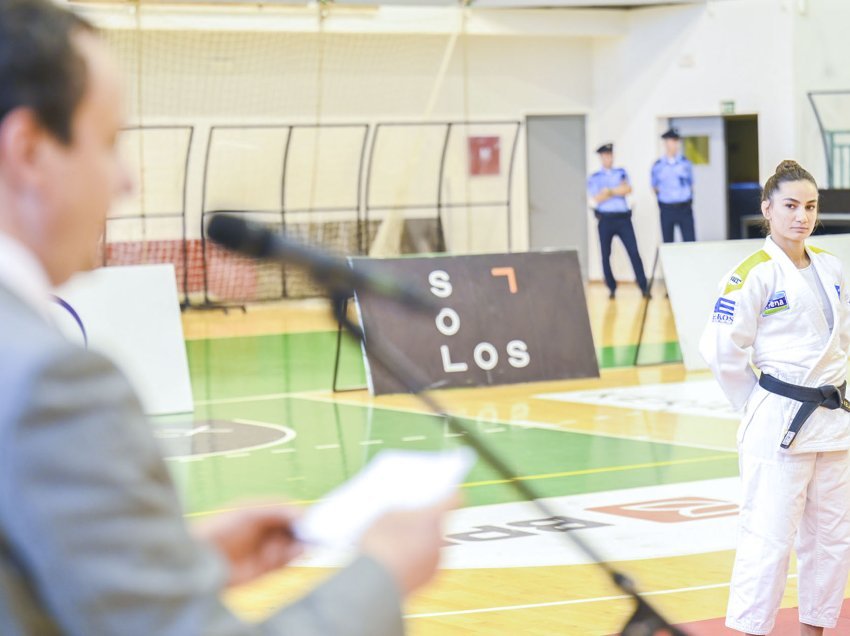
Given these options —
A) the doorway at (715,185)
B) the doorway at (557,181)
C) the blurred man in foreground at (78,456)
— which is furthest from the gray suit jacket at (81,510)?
the doorway at (557,181)

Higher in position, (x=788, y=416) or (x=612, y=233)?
(x=612, y=233)

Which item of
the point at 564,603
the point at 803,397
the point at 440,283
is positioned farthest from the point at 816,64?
the point at 803,397

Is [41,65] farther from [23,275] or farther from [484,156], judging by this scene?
[484,156]

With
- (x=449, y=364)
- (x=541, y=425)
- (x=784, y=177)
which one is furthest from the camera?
(x=449, y=364)

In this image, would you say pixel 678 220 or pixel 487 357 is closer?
pixel 487 357

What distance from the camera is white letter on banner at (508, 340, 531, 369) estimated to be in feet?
44.6

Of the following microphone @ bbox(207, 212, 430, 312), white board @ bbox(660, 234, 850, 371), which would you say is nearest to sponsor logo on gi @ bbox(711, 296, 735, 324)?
microphone @ bbox(207, 212, 430, 312)

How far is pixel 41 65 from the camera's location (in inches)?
53.8

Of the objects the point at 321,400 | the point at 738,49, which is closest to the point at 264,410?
the point at 321,400

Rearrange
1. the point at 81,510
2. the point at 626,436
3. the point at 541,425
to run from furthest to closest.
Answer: the point at 541,425, the point at 626,436, the point at 81,510

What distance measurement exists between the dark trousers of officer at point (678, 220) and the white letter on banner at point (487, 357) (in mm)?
9839

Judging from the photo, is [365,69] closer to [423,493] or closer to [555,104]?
[555,104]

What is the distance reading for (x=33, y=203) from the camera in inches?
54.0

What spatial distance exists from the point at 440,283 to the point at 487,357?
808mm
